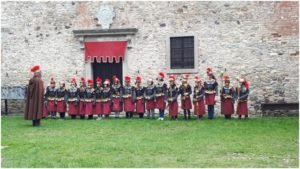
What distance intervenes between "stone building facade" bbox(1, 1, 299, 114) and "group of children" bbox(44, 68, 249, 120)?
3.85 feet

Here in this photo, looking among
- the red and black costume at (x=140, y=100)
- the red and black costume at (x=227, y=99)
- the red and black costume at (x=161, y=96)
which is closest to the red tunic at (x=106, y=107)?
the red and black costume at (x=140, y=100)

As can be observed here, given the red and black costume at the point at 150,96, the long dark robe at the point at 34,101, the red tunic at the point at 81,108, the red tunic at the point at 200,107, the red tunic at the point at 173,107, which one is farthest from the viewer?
the red tunic at the point at 81,108

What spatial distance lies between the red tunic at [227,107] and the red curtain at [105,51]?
14.8ft

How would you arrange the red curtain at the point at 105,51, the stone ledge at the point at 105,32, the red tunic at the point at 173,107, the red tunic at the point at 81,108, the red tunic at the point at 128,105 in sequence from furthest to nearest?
the red curtain at the point at 105,51, the stone ledge at the point at 105,32, the red tunic at the point at 81,108, the red tunic at the point at 128,105, the red tunic at the point at 173,107

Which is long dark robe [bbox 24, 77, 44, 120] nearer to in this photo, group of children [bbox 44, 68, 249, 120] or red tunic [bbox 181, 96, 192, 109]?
group of children [bbox 44, 68, 249, 120]

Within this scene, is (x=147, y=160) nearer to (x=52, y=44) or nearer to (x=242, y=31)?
(x=242, y=31)

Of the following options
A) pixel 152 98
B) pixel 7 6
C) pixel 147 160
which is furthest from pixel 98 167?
pixel 7 6

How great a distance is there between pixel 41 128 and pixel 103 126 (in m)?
1.68

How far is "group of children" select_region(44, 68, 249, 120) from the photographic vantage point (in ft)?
53.9

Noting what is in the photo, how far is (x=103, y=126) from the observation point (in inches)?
564

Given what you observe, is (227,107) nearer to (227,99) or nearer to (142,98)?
(227,99)

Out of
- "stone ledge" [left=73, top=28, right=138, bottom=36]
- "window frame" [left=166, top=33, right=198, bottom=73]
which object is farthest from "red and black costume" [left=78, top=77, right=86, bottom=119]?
"window frame" [left=166, top=33, right=198, bottom=73]

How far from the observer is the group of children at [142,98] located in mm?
16422

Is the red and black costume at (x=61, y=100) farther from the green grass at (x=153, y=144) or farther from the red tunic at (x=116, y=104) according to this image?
the green grass at (x=153, y=144)
